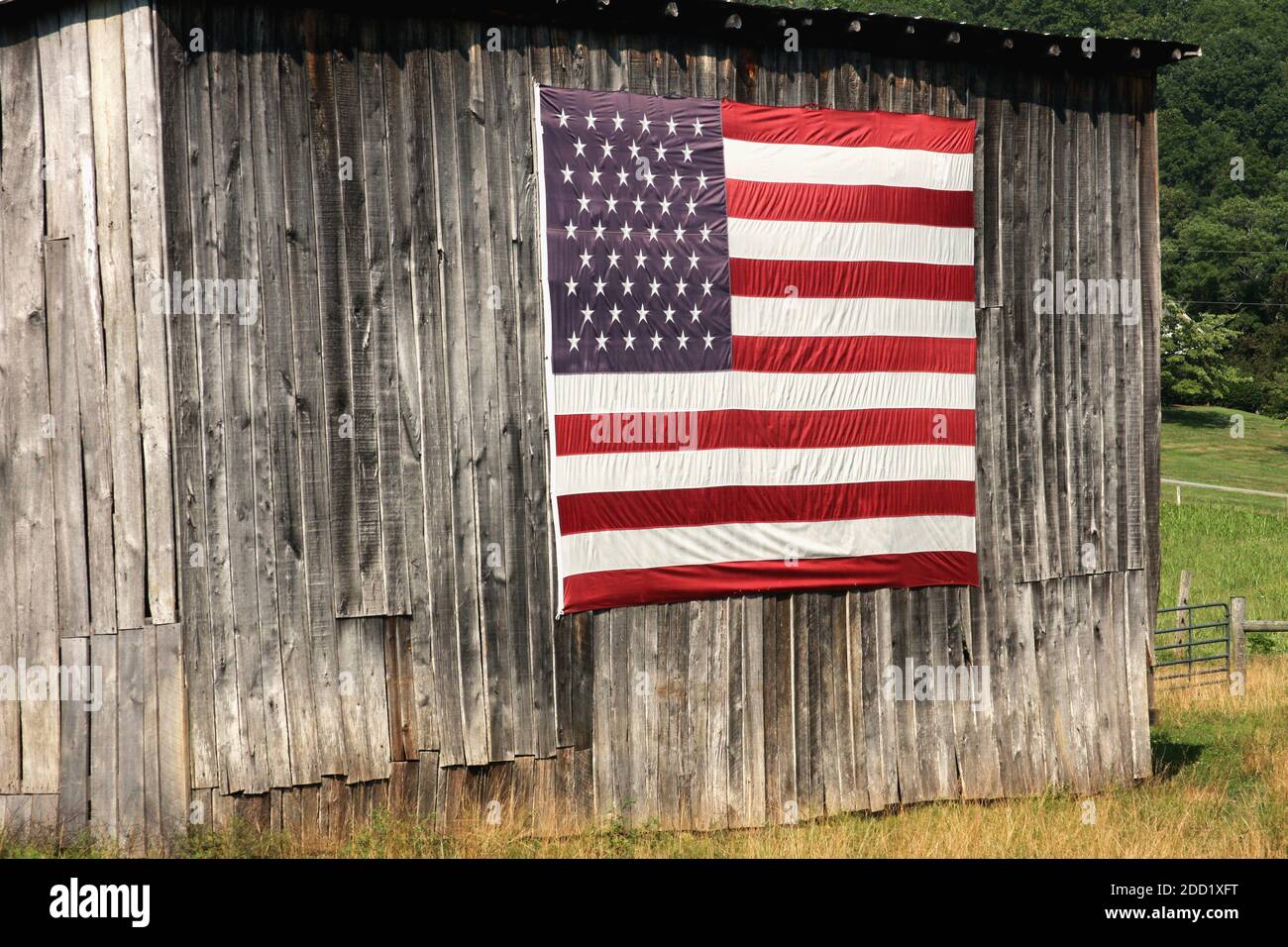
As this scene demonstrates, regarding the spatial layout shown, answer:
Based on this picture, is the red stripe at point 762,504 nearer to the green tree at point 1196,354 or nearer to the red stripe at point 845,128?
the red stripe at point 845,128

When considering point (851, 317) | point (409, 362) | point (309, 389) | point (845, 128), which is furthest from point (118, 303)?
point (845, 128)

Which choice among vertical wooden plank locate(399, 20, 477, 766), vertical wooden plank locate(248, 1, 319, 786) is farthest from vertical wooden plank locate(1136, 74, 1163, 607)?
vertical wooden plank locate(248, 1, 319, 786)

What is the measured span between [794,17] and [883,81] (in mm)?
1073

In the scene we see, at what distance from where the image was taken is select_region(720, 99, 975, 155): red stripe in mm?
10633

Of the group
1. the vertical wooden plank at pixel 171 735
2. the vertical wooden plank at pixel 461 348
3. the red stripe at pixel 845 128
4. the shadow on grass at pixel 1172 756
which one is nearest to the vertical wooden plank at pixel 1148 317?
the shadow on grass at pixel 1172 756

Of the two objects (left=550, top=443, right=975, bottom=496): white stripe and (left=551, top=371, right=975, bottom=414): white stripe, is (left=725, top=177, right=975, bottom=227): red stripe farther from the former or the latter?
(left=550, top=443, right=975, bottom=496): white stripe

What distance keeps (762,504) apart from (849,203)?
2.53 meters

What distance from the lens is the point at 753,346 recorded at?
1059 cm

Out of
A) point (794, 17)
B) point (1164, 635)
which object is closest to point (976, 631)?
point (794, 17)

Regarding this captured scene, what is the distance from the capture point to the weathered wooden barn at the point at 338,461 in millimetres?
A: 8875

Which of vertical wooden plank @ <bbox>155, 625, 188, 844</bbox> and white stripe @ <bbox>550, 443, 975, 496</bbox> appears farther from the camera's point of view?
white stripe @ <bbox>550, 443, 975, 496</bbox>

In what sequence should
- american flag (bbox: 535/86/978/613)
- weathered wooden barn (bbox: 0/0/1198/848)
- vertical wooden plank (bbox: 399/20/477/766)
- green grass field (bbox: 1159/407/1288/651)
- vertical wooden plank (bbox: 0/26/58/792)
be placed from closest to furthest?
weathered wooden barn (bbox: 0/0/1198/848), vertical wooden plank (bbox: 0/26/58/792), vertical wooden plank (bbox: 399/20/477/766), american flag (bbox: 535/86/978/613), green grass field (bbox: 1159/407/1288/651)

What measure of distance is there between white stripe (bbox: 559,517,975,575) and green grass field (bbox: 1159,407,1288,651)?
1321cm

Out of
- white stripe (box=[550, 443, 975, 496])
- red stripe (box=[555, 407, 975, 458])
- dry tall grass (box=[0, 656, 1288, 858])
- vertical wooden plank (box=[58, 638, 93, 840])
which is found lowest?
dry tall grass (box=[0, 656, 1288, 858])
